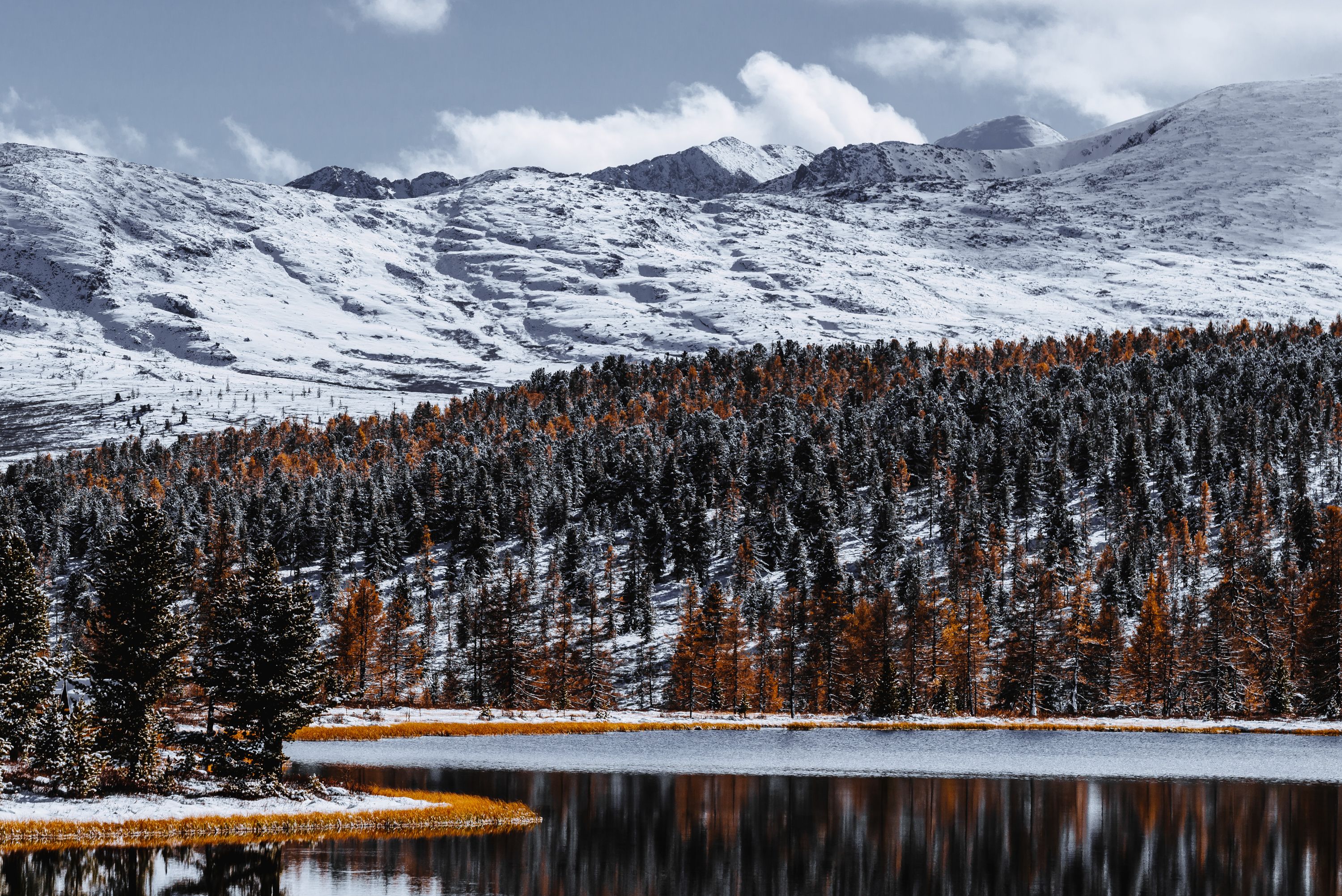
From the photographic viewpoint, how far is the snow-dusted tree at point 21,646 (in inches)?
1961

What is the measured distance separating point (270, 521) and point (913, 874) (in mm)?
170175

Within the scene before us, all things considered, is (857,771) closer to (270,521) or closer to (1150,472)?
(1150,472)

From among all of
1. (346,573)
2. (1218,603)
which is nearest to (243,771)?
(1218,603)

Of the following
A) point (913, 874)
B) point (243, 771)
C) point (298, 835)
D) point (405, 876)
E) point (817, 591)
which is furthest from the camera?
point (817, 591)

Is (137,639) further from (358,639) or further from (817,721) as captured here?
(358,639)

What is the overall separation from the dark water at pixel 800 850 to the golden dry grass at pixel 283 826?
158 cm

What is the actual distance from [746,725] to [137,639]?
205 feet

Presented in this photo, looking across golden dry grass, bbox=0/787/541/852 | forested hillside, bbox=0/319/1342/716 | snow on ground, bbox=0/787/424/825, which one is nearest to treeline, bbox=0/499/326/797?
snow on ground, bbox=0/787/424/825

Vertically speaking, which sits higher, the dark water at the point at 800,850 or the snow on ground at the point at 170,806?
the snow on ground at the point at 170,806

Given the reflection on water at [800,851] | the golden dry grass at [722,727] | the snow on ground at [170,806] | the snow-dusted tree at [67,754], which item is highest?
the snow-dusted tree at [67,754]

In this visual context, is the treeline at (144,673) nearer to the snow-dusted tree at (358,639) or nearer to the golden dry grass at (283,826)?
the golden dry grass at (283,826)

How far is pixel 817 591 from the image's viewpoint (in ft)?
469

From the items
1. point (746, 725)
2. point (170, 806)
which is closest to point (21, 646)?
point (170, 806)

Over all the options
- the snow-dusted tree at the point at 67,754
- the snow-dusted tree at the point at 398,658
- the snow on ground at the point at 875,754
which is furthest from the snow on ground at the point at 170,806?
the snow-dusted tree at the point at 398,658
